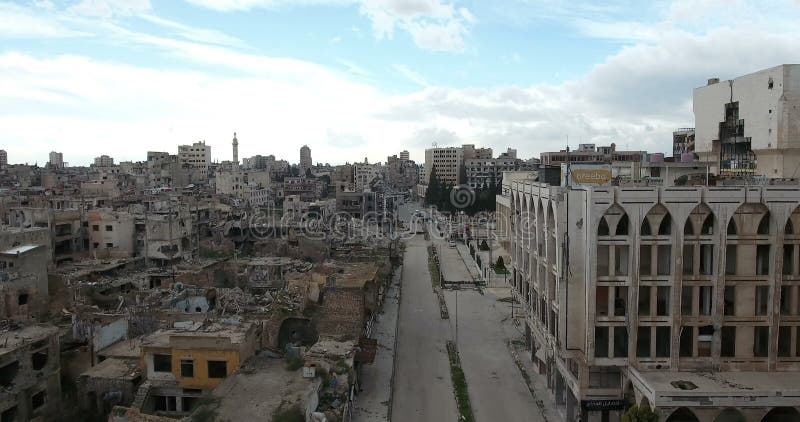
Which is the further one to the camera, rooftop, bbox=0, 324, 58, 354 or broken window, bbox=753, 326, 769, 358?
rooftop, bbox=0, 324, 58, 354

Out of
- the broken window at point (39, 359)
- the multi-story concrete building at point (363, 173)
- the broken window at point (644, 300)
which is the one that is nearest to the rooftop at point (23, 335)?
the broken window at point (39, 359)

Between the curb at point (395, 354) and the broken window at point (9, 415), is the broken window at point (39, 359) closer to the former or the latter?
the broken window at point (9, 415)

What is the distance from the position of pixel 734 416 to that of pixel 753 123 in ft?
55.3

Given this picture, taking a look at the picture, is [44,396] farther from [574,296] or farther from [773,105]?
[773,105]

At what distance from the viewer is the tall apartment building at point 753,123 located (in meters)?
29.4

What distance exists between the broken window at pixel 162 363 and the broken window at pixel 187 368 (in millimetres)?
597

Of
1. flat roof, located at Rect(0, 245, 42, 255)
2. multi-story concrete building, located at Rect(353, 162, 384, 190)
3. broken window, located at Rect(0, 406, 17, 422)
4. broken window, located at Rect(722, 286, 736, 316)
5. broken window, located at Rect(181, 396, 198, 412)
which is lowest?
broken window, located at Rect(0, 406, 17, 422)

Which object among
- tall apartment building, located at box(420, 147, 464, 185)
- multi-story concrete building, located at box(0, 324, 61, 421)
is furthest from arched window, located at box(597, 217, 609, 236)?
tall apartment building, located at box(420, 147, 464, 185)

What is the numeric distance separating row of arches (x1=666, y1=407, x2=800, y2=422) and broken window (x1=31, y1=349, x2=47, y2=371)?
23137 millimetres

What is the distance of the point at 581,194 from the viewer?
2228 cm

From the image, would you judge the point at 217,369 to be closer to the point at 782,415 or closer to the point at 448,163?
the point at 782,415

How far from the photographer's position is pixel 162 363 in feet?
75.4

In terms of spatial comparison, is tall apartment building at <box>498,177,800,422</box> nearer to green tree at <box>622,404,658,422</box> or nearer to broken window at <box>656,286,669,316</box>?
broken window at <box>656,286,669,316</box>

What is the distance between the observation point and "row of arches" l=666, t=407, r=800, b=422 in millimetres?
20344
